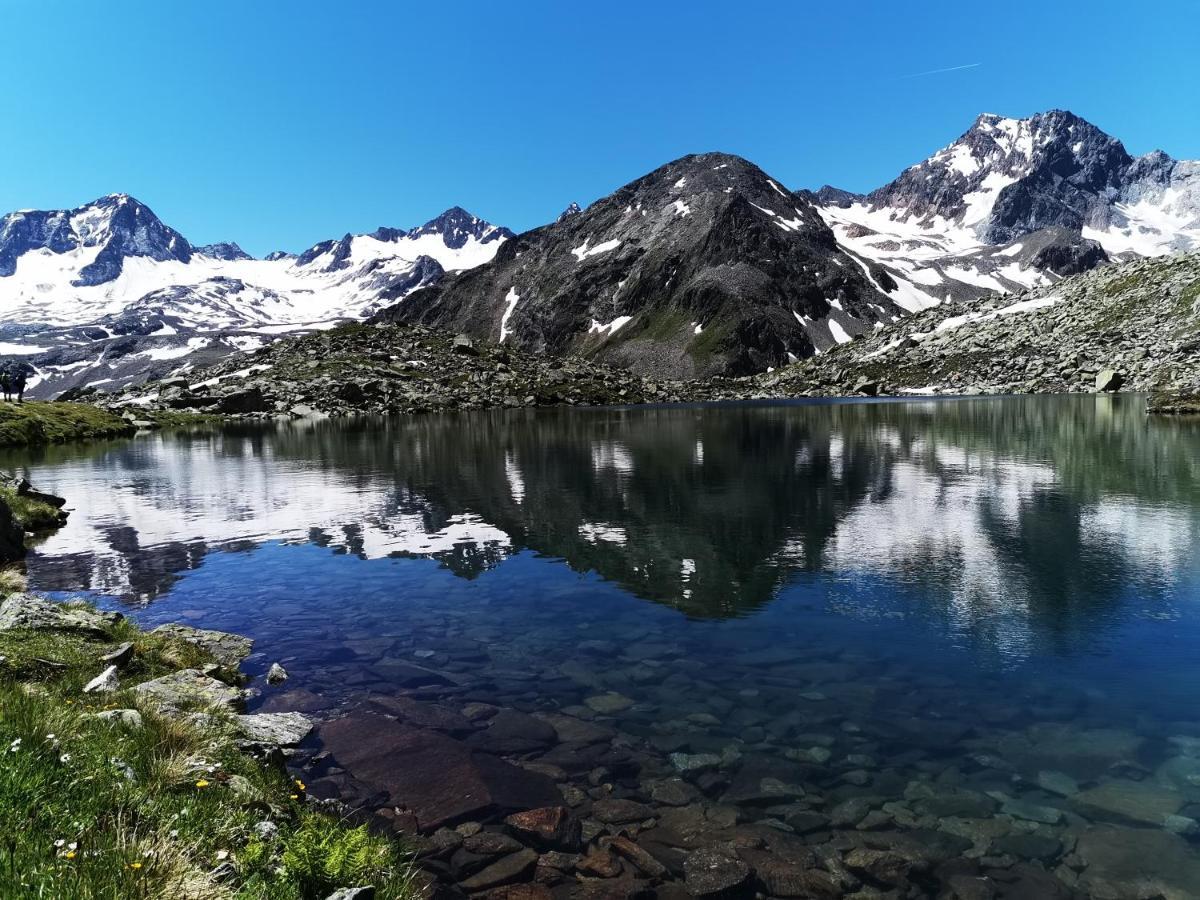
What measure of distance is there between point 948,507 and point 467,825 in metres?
34.3

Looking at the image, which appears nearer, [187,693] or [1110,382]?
[187,693]

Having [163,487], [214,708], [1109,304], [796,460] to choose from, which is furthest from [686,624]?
[1109,304]

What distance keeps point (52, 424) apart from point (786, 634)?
447ft

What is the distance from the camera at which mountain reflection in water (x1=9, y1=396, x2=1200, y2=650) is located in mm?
25359

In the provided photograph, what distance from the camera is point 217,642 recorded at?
2072 centimetres

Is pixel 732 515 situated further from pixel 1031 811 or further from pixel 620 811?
pixel 620 811

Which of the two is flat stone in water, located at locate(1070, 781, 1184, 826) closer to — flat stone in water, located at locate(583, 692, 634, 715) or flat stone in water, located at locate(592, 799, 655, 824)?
flat stone in water, located at locate(592, 799, 655, 824)

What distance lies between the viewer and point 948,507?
38.2 metres

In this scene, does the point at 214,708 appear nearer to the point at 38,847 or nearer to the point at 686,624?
the point at 38,847

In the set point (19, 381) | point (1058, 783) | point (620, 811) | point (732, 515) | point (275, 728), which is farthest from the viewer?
point (19, 381)

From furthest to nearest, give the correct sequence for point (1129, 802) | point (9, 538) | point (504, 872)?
point (9, 538) < point (1129, 802) < point (504, 872)

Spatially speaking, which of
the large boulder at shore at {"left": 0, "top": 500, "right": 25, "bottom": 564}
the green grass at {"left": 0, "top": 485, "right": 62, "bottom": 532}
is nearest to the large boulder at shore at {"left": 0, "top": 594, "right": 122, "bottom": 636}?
the large boulder at shore at {"left": 0, "top": 500, "right": 25, "bottom": 564}

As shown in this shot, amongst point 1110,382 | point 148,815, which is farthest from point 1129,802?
point 1110,382

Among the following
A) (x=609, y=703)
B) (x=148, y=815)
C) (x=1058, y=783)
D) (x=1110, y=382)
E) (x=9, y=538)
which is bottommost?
(x=609, y=703)
